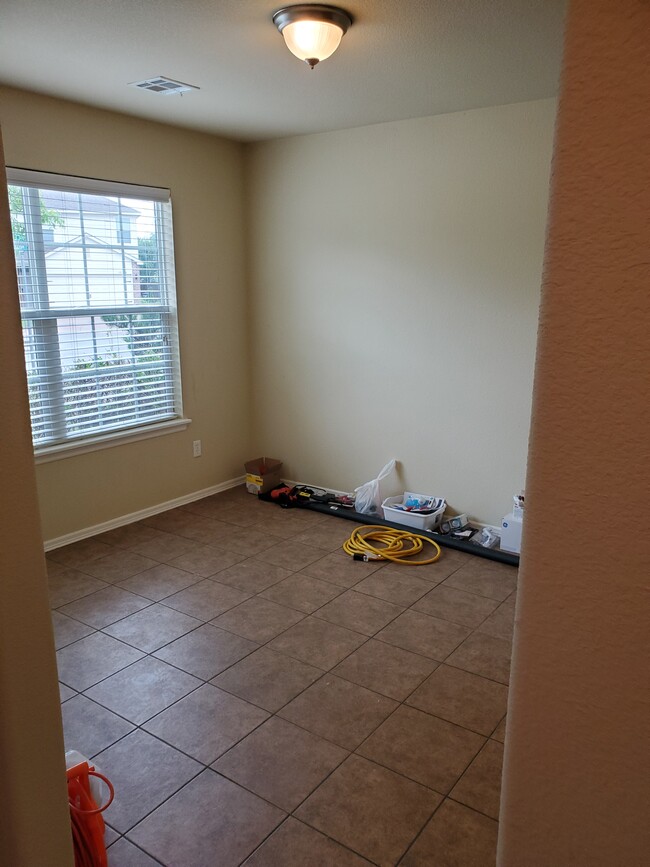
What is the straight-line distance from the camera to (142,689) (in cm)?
261

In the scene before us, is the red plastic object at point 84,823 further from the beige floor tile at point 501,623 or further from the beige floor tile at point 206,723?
the beige floor tile at point 501,623

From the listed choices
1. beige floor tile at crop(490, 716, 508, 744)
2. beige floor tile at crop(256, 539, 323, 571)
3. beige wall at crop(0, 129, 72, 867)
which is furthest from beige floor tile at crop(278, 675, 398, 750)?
beige wall at crop(0, 129, 72, 867)

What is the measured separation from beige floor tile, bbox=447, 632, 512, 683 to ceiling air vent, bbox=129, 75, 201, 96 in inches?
119

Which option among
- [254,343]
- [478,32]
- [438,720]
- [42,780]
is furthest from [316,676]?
[254,343]

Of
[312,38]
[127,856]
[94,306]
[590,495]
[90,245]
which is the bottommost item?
[127,856]

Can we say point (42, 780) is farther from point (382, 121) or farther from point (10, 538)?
point (382, 121)

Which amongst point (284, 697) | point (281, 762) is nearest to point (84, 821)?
point (281, 762)

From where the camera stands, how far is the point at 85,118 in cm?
375

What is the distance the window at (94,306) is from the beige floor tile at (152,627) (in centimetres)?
126

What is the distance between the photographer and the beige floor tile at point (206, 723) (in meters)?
2.28

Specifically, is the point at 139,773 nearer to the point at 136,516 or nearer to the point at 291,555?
the point at 291,555

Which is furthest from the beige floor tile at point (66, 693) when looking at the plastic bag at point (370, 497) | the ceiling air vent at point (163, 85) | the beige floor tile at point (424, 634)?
the ceiling air vent at point (163, 85)

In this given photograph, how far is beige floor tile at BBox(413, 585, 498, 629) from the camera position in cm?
315

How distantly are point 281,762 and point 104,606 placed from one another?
4.73 ft
